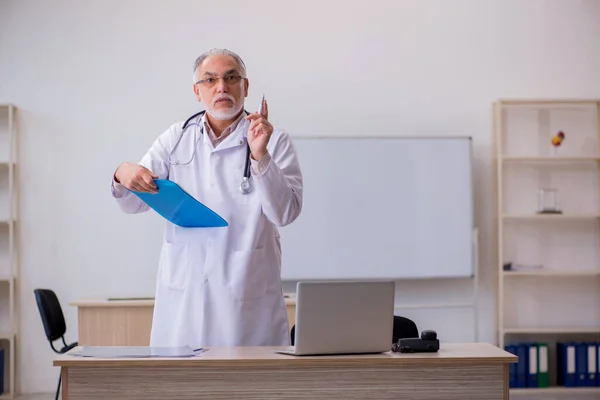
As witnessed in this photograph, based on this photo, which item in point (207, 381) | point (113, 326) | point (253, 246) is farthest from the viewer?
point (113, 326)

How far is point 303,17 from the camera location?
597 cm

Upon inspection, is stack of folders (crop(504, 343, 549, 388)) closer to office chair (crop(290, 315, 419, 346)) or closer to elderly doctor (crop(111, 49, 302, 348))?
office chair (crop(290, 315, 419, 346))

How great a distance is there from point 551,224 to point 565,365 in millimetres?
1006

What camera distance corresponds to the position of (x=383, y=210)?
5.76 metres

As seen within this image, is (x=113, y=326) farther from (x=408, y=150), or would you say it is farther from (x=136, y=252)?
(x=408, y=150)

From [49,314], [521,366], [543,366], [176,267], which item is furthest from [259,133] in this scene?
[543,366]

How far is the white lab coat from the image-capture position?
2.69 m

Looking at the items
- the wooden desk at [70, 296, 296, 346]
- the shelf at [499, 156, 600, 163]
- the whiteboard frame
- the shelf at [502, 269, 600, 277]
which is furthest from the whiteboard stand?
the wooden desk at [70, 296, 296, 346]

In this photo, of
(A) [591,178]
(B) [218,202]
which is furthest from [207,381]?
(A) [591,178]

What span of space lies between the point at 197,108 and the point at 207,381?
3.89 m

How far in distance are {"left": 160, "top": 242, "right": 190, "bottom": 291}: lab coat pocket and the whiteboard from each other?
2954mm

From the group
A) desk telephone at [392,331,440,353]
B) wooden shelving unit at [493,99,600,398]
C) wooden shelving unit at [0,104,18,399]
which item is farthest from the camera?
wooden shelving unit at [493,99,600,398]

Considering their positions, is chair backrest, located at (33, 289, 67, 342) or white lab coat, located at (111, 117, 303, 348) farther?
chair backrest, located at (33, 289, 67, 342)

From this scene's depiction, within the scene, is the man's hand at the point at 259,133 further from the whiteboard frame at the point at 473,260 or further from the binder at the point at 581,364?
the binder at the point at 581,364
